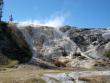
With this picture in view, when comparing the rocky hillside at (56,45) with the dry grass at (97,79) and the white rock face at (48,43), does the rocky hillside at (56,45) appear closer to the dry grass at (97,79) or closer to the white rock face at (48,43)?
the white rock face at (48,43)

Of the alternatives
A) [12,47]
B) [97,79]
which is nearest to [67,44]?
[12,47]

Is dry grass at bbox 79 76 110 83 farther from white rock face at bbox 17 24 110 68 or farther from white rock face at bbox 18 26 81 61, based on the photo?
white rock face at bbox 18 26 81 61

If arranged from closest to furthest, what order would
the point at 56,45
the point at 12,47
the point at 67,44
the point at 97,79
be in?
1. the point at 97,79
2. the point at 12,47
3. the point at 56,45
4. the point at 67,44

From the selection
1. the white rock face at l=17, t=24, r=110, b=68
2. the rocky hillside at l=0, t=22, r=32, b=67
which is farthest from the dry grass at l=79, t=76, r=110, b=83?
the white rock face at l=17, t=24, r=110, b=68

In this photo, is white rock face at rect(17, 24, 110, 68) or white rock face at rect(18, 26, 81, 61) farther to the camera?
white rock face at rect(18, 26, 81, 61)

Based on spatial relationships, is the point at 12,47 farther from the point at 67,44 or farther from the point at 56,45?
the point at 67,44

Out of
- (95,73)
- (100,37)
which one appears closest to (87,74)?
(95,73)

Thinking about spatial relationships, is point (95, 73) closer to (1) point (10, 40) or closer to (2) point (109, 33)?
(1) point (10, 40)

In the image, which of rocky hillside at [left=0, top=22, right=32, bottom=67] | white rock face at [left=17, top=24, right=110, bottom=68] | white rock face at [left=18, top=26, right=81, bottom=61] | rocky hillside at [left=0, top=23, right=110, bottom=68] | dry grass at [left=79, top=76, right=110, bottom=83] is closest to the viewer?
dry grass at [left=79, top=76, right=110, bottom=83]

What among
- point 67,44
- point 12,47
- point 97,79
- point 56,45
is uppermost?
point 67,44

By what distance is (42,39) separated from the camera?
8212cm

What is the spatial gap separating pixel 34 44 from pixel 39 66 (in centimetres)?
1468

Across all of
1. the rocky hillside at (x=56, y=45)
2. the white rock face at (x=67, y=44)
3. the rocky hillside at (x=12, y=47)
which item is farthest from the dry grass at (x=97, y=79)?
the white rock face at (x=67, y=44)

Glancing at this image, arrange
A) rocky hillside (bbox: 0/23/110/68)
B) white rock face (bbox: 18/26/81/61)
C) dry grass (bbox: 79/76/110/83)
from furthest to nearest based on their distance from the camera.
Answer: white rock face (bbox: 18/26/81/61) < rocky hillside (bbox: 0/23/110/68) < dry grass (bbox: 79/76/110/83)
